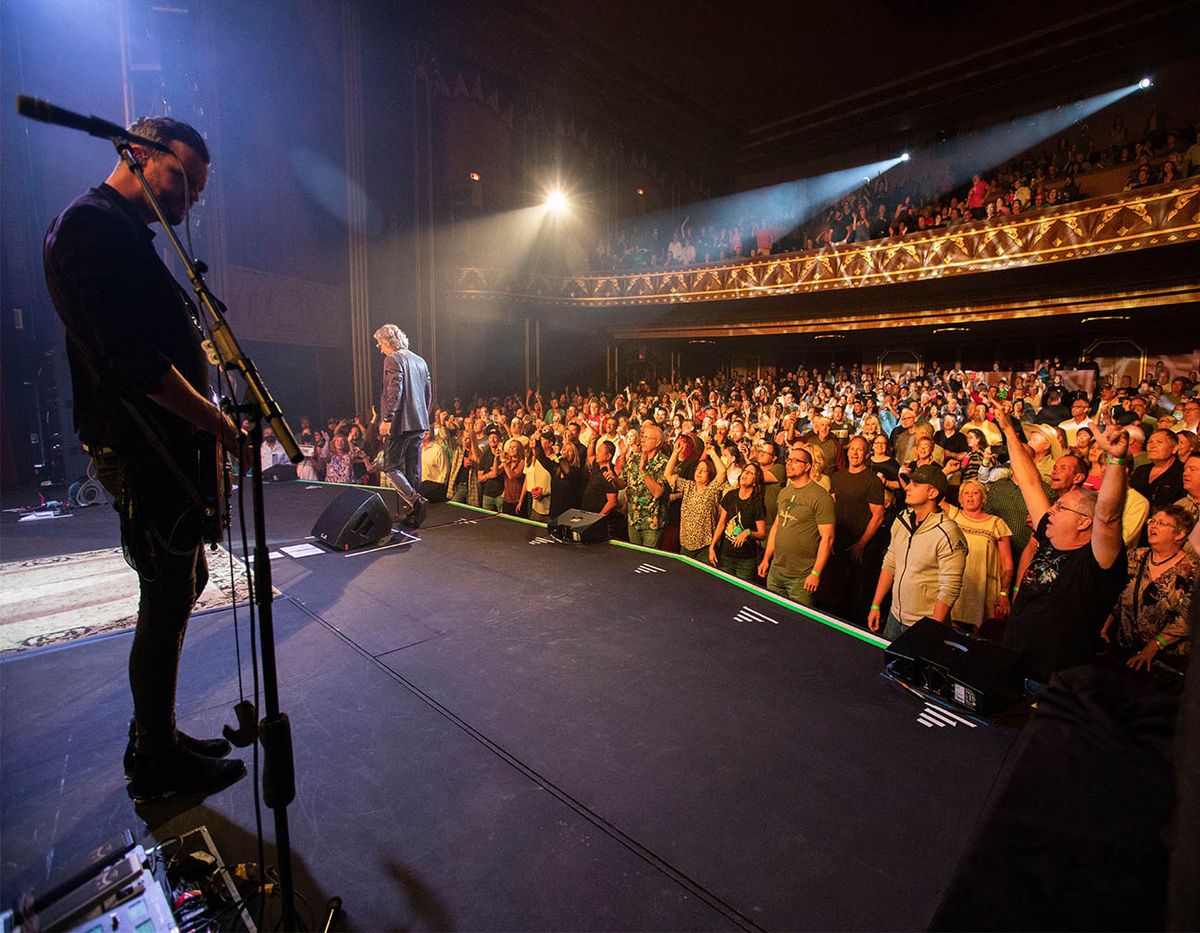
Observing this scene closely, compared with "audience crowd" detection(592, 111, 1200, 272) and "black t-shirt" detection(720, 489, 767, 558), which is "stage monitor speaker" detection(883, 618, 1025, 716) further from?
"audience crowd" detection(592, 111, 1200, 272)

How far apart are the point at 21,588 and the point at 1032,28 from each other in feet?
51.4

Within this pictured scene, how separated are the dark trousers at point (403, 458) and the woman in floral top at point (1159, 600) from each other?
4.12 m

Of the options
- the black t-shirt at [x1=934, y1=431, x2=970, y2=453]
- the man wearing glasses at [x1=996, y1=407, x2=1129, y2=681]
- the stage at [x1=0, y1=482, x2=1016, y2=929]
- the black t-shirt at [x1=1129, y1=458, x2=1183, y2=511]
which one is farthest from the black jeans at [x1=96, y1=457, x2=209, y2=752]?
the black t-shirt at [x1=934, y1=431, x2=970, y2=453]

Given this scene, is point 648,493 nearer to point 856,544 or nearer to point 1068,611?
point 856,544

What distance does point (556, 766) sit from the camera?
5.43 feet

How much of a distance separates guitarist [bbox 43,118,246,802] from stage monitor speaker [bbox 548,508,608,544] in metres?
2.42

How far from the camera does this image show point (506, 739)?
1.78 metres

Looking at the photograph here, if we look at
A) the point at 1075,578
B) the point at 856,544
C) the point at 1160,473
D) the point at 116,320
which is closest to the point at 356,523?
the point at 116,320

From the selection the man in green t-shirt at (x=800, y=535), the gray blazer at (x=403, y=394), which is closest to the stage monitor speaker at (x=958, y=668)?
the man in green t-shirt at (x=800, y=535)

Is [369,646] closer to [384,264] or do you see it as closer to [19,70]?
[19,70]

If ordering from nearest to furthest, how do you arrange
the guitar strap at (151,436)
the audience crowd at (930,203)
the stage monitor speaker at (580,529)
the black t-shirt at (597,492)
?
the guitar strap at (151,436) → the stage monitor speaker at (580,529) → the black t-shirt at (597,492) → the audience crowd at (930,203)

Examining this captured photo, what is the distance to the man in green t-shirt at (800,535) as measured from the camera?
3.38 m

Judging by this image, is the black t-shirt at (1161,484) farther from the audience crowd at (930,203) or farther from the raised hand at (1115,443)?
the audience crowd at (930,203)

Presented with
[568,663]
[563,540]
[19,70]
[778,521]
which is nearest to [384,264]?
[19,70]
